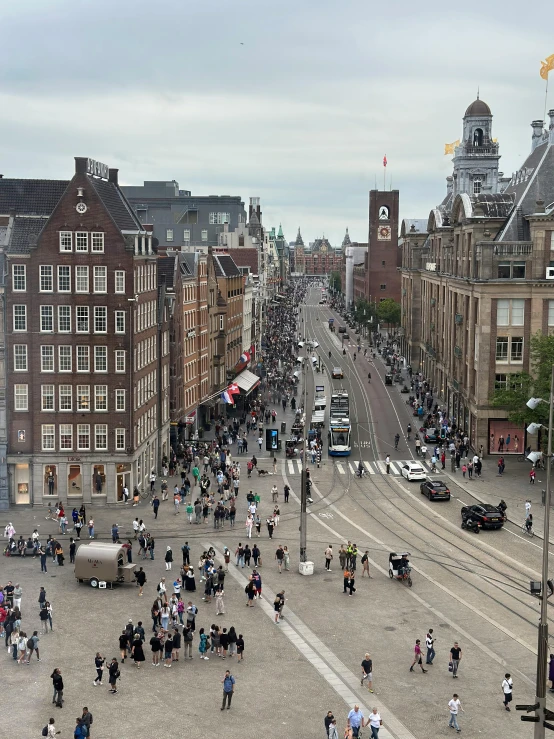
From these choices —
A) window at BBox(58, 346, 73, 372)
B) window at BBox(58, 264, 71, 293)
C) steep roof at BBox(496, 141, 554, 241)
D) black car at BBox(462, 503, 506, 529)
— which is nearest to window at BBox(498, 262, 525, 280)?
steep roof at BBox(496, 141, 554, 241)

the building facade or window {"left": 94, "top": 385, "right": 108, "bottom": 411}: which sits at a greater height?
the building facade

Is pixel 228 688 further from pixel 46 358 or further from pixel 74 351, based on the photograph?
pixel 46 358

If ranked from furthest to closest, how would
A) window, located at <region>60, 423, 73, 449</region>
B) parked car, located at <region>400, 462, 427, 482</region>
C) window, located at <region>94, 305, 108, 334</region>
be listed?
parked car, located at <region>400, 462, 427, 482</region> < window, located at <region>60, 423, 73, 449</region> < window, located at <region>94, 305, 108, 334</region>

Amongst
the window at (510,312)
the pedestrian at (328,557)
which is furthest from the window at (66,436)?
the window at (510,312)

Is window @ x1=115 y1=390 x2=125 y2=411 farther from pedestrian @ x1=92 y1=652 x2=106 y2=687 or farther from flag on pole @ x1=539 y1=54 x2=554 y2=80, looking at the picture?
flag on pole @ x1=539 y1=54 x2=554 y2=80

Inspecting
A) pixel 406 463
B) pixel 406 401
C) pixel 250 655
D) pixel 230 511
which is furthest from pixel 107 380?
pixel 406 401

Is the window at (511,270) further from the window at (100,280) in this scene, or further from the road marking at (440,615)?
the window at (100,280)

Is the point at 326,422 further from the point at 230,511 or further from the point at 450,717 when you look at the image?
the point at 450,717
